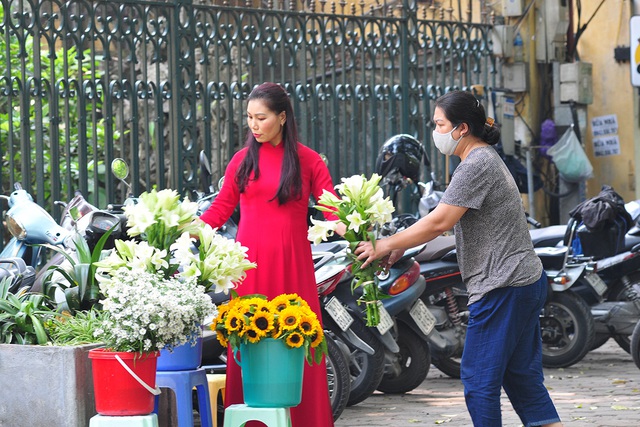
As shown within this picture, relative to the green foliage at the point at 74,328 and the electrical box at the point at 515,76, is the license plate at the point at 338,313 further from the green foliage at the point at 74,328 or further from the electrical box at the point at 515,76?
the electrical box at the point at 515,76

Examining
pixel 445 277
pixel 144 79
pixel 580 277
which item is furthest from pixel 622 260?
pixel 144 79

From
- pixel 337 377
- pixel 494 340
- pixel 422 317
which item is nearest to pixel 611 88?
pixel 422 317

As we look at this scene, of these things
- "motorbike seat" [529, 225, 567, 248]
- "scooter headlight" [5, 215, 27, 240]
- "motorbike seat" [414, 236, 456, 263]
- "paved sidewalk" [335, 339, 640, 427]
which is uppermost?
"scooter headlight" [5, 215, 27, 240]

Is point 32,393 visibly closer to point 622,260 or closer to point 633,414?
point 633,414

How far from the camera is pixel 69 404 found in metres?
4.92

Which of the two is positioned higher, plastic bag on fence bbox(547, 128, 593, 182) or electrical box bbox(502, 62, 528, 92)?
electrical box bbox(502, 62, 528, 92)

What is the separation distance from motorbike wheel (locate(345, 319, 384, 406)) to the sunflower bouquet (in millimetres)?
2242

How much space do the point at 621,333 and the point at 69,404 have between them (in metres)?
5.31

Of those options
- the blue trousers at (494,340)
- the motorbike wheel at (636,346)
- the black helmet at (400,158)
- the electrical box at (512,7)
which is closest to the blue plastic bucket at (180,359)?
the blue trousers at (494,340)

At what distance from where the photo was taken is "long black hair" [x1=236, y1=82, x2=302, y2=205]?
561 centimetres

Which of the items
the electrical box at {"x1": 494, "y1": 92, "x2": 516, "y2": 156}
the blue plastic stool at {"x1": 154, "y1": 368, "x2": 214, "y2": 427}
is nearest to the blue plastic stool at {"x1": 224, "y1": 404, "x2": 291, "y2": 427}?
the blue plastic stool at {"x1": 154, "y1": 368, "x2": 214, "y2": 427}

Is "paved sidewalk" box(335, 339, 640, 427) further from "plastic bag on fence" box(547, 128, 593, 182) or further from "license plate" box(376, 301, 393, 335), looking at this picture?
"plastic bag on fence" box(547, 128, 593, 182)

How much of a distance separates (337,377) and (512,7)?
21.4ft

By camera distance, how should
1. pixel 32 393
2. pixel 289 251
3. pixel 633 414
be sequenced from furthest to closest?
1. pixel 633 414
2. pixel 289 251
3. pixel 32 393
